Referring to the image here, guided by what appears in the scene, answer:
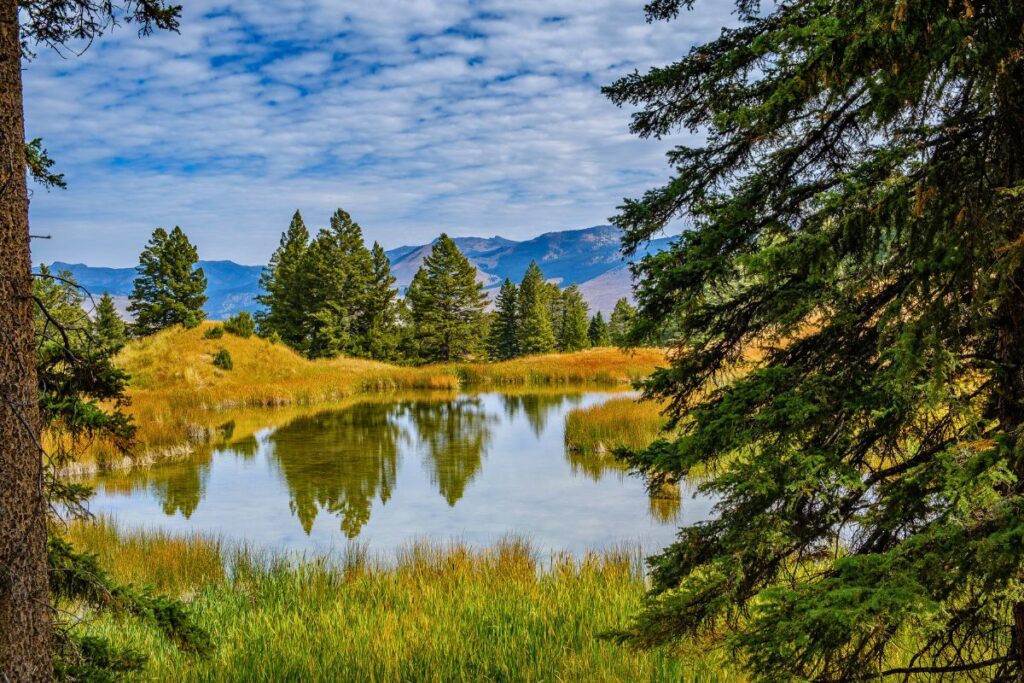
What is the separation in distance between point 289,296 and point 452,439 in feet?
108

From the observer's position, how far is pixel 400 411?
27.9 meters

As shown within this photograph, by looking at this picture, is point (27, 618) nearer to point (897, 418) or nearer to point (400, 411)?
point (897, 418)

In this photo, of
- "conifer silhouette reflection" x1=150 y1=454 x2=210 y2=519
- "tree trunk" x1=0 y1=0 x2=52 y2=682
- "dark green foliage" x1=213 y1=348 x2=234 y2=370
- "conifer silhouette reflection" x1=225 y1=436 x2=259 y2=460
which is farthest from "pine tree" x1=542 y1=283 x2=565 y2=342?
"tree trunk" x1=0 y1=0 x2=52 y2=682

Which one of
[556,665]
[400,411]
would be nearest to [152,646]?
[556,665]

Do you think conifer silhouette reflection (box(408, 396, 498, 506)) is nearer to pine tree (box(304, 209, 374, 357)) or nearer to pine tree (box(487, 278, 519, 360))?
pine tree (box(304, 209, 374, 357))

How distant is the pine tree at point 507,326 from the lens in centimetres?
6544

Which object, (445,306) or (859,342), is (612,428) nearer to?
(859,342)

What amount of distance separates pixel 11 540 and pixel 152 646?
112 inches

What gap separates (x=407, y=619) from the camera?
576 centimetres

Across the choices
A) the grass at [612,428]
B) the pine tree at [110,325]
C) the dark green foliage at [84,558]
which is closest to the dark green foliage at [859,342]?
the dark green foliage at [84,558]

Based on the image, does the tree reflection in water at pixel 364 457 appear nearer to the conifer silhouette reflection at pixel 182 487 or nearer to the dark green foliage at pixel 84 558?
the conifer silhouette reflection at pixel 182 487

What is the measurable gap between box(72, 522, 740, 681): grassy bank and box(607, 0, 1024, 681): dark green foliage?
5.00ft

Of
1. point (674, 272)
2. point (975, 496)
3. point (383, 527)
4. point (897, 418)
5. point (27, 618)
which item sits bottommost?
point (383, 527)

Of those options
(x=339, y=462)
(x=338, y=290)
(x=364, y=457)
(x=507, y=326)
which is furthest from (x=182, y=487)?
(x=507, y=326)
